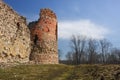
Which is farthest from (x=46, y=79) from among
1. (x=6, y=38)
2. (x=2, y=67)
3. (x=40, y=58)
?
(x=40, y=58)

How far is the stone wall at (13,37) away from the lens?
87.4 feet

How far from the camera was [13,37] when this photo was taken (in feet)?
93.5

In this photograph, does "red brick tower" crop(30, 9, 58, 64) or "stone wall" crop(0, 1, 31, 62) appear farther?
"red brick tower" crop(30, 9, 58, 64)

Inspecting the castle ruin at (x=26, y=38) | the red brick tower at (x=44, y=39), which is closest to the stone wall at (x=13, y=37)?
the castle ruin at (x=26, y=38)

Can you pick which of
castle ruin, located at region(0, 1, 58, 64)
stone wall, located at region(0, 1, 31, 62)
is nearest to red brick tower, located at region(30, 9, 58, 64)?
castle ruin, located at region(0, 1, 58, 64)

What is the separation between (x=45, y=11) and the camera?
35.2 m

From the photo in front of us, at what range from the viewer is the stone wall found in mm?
26625

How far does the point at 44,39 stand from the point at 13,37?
5945 mm

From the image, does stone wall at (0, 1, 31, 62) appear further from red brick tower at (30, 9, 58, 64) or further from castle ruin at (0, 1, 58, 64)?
red brick tower at (30, 9, 58, 64)

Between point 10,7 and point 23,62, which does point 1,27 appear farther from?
point 23,62

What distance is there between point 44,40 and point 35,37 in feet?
3.75

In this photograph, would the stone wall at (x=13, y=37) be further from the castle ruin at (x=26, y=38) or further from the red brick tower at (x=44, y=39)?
the red brick tower at (x=44, y=39)

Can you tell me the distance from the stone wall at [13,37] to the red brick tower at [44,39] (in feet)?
4.05

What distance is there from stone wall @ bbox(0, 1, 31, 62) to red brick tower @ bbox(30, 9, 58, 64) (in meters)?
1.23
